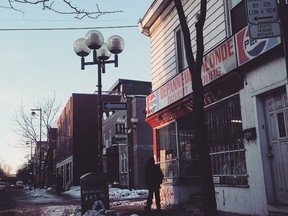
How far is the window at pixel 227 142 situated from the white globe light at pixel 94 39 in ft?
12.5

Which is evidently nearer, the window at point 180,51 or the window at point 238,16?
the window at point 238,16

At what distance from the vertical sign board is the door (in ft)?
12.9

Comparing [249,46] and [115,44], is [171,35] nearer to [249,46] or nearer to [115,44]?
[115,44]

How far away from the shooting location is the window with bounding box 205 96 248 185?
966 centimetres

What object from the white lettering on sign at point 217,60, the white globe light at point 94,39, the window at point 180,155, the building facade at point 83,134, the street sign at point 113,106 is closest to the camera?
the white lettering on sign at point 217,60

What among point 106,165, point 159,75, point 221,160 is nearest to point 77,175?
point 106,165

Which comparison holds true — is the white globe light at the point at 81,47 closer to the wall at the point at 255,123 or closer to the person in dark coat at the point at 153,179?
the person in dark coat at the point at 153,179

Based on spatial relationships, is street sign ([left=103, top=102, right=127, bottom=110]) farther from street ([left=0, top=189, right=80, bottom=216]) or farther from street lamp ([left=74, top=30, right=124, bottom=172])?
street ([left=0, top=189, right=80, bottom=216])

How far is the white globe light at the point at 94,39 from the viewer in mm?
11500

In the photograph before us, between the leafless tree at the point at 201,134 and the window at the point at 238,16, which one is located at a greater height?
the window at the point at 238,16

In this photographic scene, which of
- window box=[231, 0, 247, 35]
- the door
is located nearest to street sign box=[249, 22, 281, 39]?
the door

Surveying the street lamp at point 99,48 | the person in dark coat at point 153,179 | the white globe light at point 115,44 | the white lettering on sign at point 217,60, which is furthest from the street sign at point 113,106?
the white lettering on sign at point 217,60

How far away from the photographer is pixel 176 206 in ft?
42.1

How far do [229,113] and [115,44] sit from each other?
412cm
